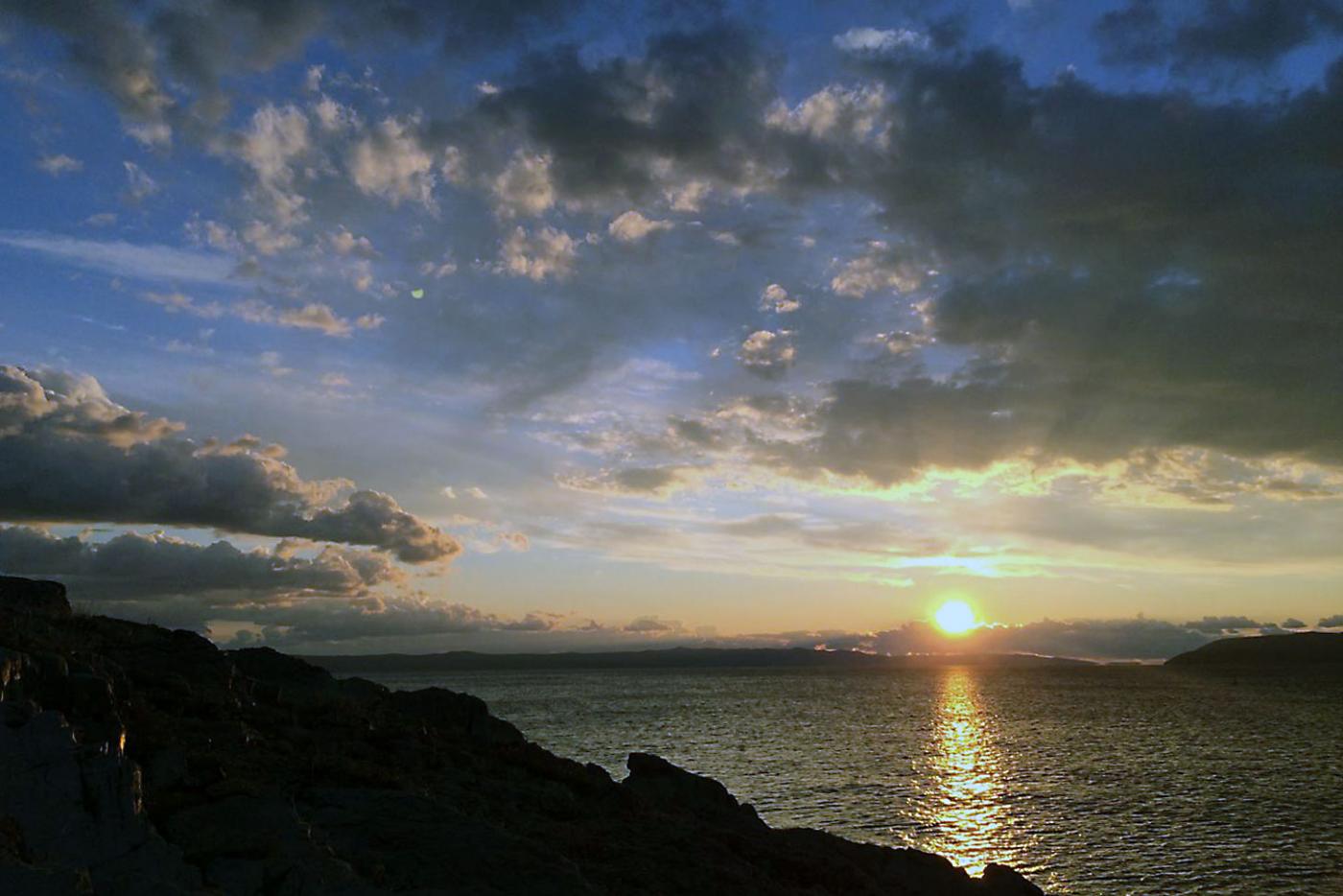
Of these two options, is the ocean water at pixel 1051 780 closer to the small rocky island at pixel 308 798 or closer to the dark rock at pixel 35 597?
the small rocky island at pixel 308 798

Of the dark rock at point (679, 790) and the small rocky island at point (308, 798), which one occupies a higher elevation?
the small rocky island at point (308, 798)

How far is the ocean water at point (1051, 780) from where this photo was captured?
42.1 m

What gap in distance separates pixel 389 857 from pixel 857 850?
54.3 ft

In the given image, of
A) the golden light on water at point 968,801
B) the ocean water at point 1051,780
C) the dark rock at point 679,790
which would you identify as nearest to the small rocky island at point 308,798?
the dark rock at point 679,790

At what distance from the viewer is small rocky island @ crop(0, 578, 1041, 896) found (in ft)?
45.7

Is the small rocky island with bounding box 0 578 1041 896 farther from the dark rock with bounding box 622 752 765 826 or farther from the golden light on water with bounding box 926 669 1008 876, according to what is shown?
the golden light on water with bounding box 926 669 1008 876

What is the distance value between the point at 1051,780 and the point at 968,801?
13084mm

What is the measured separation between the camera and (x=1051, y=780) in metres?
66.1

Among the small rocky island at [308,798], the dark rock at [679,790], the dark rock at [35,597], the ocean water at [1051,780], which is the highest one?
the dark rock at [35,597]

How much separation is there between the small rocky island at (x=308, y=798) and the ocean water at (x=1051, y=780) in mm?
18672

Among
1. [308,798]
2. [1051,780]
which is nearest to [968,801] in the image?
[1051,780]

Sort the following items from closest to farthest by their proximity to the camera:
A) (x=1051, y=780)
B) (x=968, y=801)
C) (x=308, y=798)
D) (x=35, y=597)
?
(x=308, y=798) → (x=35, y=597) → (x=968, y=801) → (x=1051, y=780)

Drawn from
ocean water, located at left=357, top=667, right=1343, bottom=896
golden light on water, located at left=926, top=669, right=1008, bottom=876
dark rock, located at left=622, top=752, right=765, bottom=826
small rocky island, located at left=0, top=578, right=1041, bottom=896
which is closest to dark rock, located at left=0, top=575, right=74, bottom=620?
small rocky island, located at left=0, top=578, right=1041, bottom=896

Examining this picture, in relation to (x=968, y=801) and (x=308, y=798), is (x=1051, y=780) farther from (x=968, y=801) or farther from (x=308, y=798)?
(x=308, y=798)
